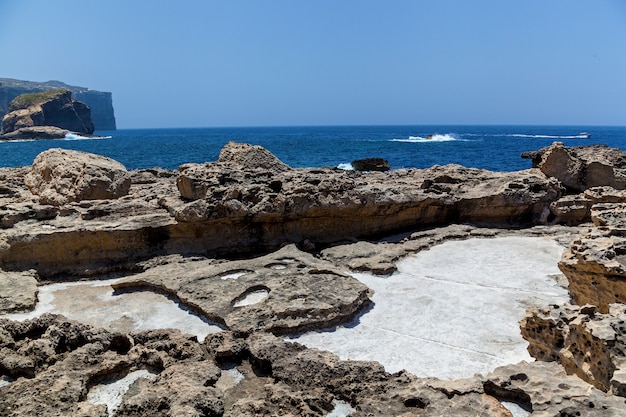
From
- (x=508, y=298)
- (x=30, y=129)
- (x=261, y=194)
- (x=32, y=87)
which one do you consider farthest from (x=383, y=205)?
(x=32, y=87)

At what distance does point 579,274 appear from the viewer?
21.6 ft

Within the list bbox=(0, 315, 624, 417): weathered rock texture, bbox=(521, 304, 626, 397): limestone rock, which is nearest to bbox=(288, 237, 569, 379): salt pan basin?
bbox=(521, 304, 626, 397): limestone rock

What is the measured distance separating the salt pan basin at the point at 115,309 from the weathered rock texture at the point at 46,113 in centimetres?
10873

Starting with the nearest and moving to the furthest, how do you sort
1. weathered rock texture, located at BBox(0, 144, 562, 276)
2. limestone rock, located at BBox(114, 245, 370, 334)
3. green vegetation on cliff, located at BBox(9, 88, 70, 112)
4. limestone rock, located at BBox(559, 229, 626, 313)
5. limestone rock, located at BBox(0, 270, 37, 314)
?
limestone rock, located at BBox(559, 229, 626, 313), limestone rock, located at BBox(114, 245, 370, 334), limestone rock, located at BBox(0, 270, 37, 314), weathered rock texture, located at BBox(0, 144, 562, 276), green vegetation on cliff, located at BBox(9, 88, 70, 112)

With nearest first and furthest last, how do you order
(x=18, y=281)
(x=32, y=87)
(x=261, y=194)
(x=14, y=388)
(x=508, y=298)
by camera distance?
(x=14, y=388)
(x=508, y=298)
(x=18, y=281)
(x=261, y=194)
(x=32, y=87)

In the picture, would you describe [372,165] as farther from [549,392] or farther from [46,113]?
[46,113]

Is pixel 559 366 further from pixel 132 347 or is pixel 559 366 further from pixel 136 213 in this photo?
pixel 136 213

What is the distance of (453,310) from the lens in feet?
22.1

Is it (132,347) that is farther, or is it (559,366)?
(132,347)

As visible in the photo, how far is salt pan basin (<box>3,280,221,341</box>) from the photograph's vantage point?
643cm

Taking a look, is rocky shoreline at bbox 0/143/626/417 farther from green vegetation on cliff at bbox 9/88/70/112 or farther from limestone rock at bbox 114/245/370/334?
green vegetation on cliff at bbox 9/88/70/112

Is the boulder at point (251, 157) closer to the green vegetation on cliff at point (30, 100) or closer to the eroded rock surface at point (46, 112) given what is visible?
the eroded rock surface at point (46, 112)

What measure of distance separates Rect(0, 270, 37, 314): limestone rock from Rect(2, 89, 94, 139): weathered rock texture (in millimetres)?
107957

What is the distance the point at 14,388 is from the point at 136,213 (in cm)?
555
